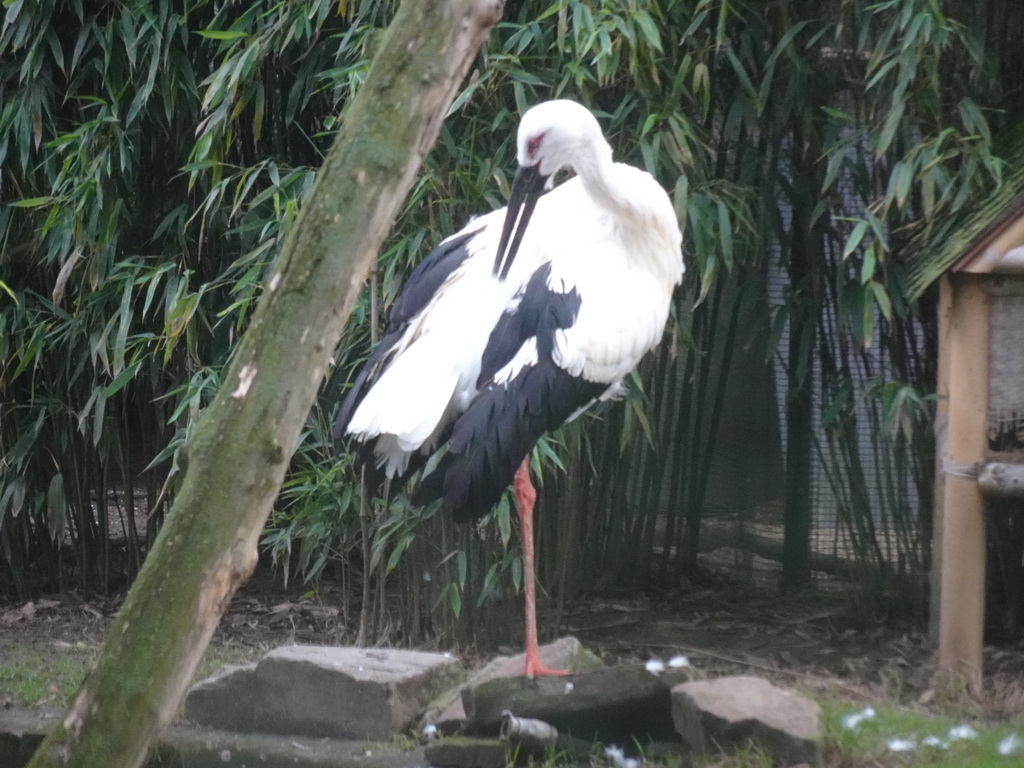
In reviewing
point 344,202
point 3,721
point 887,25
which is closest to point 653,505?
point 887,25

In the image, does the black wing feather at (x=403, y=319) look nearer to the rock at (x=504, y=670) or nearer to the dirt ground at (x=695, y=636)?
the rock at (x=504, y=670)

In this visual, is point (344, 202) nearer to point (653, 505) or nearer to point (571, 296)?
point (571, 296)

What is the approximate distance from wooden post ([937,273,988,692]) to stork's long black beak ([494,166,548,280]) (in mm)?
1272

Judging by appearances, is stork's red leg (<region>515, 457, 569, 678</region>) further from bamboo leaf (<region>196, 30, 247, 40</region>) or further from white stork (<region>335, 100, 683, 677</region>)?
bamboo leaf (<region>196, 30, 247, 40</region>)

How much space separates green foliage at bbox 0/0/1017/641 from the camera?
157 inches

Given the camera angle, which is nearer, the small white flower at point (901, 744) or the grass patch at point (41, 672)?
the small white flower at point (901, 744)

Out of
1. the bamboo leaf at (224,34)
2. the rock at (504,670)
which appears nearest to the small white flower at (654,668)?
the rock at (504,670)

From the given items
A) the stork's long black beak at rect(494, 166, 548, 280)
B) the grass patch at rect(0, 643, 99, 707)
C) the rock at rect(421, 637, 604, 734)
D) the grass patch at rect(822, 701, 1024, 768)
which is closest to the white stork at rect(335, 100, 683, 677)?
the stork's long black beak at rect(494, 166, 548, 280)

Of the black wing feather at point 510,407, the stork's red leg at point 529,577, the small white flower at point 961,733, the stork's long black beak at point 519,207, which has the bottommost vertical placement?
the small white flower at point 961,733

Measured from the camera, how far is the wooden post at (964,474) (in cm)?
382

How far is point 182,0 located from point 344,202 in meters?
2.88

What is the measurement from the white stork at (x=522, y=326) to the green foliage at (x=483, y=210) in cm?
36

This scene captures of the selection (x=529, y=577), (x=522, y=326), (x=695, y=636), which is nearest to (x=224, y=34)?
(x=522, y=326)

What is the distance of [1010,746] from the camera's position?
10.8 ft
